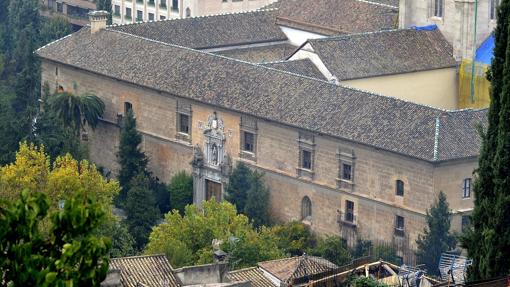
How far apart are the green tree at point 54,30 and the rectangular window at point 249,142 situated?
2950 centimetres

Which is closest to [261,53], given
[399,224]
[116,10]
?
[399,224]

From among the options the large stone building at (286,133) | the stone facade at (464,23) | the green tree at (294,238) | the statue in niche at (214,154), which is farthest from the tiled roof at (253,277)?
the stone facade at (464,23)

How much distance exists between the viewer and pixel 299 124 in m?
78.4

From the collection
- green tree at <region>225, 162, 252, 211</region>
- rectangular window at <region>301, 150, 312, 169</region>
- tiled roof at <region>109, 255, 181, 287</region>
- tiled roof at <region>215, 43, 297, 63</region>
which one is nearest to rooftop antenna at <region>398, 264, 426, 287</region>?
tiled roof at <region>109, 255, 181, 287</region>

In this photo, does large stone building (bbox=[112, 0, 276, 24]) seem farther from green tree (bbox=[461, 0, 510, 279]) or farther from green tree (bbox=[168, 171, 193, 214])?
green tree (bbox=[461, 0, 510, 279])

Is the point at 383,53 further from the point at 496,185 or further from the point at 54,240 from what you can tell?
the point at 54,240

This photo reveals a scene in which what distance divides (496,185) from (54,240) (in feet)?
56.1

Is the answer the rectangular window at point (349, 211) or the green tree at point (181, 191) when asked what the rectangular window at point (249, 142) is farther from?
the rectangular window at point (349, 211)

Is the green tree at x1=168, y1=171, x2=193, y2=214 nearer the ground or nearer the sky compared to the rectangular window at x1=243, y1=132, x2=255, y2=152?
nearer the ground

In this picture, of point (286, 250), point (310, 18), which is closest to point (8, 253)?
point (286, 250)

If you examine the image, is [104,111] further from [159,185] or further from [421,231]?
[421,231]

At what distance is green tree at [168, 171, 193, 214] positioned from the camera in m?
83.8

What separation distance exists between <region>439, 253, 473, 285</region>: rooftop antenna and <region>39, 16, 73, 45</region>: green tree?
161 feet

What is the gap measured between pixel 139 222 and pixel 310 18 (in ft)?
75.3
